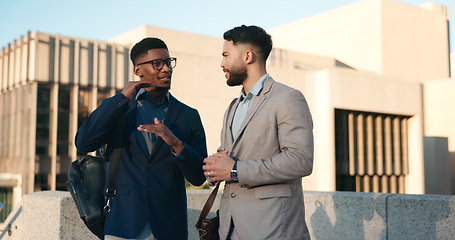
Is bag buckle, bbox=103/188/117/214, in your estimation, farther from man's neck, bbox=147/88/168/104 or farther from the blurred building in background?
the blurred building in background

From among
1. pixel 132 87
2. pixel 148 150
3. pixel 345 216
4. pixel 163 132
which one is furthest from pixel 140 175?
pixel 345 216

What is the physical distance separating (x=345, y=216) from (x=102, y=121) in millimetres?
3457

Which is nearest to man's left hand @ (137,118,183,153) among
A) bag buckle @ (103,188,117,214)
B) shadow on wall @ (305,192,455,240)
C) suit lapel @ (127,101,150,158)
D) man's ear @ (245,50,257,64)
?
suit lapel @ (127,101,150,158)

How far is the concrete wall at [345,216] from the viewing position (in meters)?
4.94

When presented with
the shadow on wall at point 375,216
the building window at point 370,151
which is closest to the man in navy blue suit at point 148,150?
the shadow on wall at point 375,216

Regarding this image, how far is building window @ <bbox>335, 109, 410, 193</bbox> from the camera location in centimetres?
3950

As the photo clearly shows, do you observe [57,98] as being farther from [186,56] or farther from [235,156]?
[235,156]

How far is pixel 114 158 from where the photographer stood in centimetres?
326

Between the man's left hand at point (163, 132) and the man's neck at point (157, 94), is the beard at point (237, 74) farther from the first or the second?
the man's neck at point (157, 94)

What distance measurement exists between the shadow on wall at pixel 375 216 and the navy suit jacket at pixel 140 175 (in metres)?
2.69

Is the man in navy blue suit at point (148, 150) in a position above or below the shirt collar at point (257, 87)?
below

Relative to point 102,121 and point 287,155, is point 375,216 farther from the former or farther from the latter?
point 102,121

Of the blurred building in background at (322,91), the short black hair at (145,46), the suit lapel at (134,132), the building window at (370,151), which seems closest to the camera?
the suit lapel at (134,132)

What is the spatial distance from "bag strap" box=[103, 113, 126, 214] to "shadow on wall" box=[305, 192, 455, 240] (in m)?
3.15
